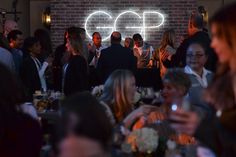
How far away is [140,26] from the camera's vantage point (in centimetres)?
1559

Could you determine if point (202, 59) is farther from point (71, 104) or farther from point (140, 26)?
point (140, 26)

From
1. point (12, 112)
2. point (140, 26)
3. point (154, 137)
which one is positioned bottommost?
point (154, 137)

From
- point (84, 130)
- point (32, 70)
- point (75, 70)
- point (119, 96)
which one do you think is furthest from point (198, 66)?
point (84, 130)

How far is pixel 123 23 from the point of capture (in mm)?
15523

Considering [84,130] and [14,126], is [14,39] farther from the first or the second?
[84,130]

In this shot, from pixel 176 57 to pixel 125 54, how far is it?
1.44 meters

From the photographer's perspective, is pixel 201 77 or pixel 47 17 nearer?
pixel 201 77

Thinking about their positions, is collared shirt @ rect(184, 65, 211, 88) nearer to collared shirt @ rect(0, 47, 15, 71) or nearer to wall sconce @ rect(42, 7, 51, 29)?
collared shirt @ rect(0, 47, 15, 71)

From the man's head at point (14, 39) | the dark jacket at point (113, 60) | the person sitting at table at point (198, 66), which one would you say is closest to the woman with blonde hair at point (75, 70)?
the dark jacket at point (113, 60)

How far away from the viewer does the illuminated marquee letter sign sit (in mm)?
15523

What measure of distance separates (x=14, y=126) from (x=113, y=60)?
21.0ft

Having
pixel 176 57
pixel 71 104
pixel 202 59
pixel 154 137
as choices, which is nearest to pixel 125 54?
pixel 176 57

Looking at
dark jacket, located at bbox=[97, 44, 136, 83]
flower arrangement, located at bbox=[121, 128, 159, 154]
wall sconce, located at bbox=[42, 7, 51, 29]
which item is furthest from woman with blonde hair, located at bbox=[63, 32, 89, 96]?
wall sconce, located at bbox=[42, 7, 51, 29]

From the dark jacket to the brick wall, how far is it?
5361 millimetres
